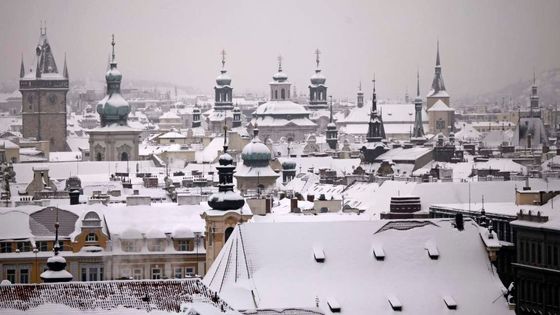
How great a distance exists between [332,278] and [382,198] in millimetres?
20256

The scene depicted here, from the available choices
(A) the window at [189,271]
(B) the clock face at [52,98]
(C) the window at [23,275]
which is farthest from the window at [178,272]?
(B) the clock face at [52,98]

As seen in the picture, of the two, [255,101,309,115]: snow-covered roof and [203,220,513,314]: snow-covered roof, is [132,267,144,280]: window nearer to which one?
[203,220,513,314]: snow-covered roof

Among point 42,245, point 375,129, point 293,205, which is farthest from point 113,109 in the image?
point 42,245

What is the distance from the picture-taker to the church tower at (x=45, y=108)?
230ft

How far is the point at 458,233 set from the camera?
34.6m

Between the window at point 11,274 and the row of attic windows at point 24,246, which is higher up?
the row of attic windows at point 24,246

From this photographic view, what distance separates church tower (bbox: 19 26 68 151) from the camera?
70.2 m

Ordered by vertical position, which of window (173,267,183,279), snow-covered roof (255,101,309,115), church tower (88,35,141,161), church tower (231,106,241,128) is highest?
snow-covered roof (255,101,309,115)

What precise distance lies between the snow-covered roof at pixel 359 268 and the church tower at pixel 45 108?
28841mm

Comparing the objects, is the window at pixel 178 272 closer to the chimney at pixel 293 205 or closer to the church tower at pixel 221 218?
the church tower at pixel 221 218

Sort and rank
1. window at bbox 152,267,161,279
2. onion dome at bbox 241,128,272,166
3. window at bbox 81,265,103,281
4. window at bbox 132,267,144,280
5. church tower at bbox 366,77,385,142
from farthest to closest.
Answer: church tower at bbox 366,77,385,142, onion dome at bbox 241,128,272,166, window at bbox 152,267,161,279, window at bbox 132,267,144,280, window at bbox 81,265,103,281

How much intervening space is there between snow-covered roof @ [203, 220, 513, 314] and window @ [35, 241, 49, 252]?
294 inches

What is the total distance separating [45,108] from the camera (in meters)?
90.6

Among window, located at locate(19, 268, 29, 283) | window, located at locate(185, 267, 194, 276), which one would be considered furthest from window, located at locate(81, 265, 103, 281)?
window, located at locate(185, 267, 194, 276)
